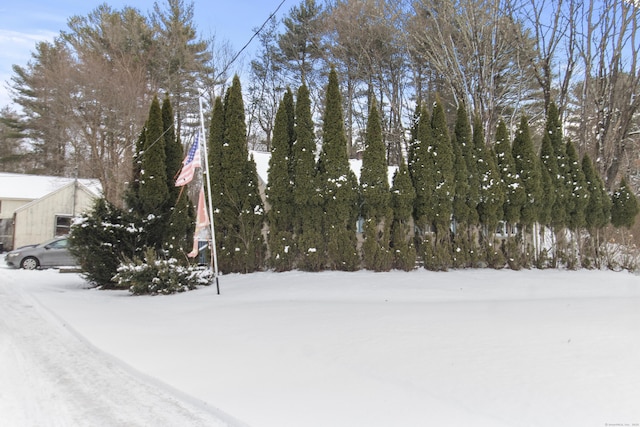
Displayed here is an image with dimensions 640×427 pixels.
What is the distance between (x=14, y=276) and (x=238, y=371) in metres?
13.4

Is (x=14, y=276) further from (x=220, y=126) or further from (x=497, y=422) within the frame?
(x=497, y=422)

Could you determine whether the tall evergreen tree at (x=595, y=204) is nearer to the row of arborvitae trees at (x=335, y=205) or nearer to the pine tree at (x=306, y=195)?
the row of arborvitae trees at (x=335, y=205)

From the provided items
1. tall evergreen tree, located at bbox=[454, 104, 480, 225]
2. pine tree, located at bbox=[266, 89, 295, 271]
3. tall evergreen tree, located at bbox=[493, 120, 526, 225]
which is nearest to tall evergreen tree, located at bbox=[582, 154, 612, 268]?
tall evergreen tree, located at bbox=[493, 120, 526, 225]

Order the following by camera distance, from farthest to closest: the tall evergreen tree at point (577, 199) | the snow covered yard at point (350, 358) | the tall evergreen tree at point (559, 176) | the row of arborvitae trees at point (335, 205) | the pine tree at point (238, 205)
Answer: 1. the tall evergreen tree at point (577, 199)
2. the tall evergreen tree at point (559, 176)
3. the pine tree at point (238, 205)
4. the row of arborvitae trees at point (335, 205)
5. the snow covered yard at point (350, 358)

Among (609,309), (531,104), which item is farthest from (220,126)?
(531,104)

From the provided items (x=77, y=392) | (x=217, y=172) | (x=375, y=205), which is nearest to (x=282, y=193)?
(x=217, y=172)

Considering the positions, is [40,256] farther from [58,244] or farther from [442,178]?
[442,178]

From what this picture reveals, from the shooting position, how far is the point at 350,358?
491 centimetres

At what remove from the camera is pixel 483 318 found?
20.9 feet

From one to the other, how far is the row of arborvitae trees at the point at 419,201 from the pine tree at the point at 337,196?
0.08 ft

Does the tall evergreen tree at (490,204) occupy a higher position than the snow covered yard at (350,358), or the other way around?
the tall evergreen tree at (490,204)

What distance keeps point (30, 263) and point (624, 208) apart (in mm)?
21764

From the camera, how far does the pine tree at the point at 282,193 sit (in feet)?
37.4

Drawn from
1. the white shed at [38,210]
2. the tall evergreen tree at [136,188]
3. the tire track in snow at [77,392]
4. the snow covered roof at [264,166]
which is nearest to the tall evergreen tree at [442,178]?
the snow covered roof at [264,166]
